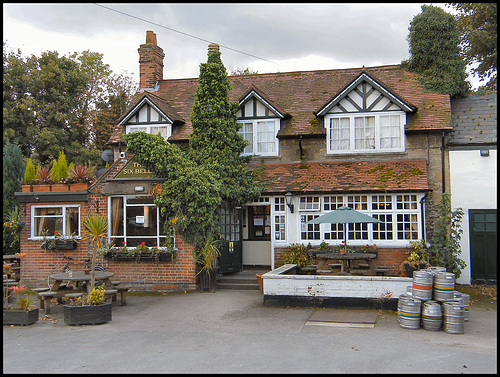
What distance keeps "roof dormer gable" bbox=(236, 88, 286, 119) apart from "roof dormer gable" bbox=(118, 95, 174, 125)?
2.51 metres

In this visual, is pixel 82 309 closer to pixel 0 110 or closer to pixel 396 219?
pixel 0 110

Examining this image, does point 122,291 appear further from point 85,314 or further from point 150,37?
point 150,37

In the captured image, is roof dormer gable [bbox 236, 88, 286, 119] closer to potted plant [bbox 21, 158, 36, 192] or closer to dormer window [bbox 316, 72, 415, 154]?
dormer window [bbox 316, 72, 415, 154]

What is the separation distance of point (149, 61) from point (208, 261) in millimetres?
9576

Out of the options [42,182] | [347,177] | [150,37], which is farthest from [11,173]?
[347,177]

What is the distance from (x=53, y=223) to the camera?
14992mm

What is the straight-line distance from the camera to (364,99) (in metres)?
15.7

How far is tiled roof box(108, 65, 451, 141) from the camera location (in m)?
15.8

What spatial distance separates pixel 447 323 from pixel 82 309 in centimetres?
727

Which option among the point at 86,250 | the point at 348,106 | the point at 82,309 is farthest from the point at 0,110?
the point at 348,106

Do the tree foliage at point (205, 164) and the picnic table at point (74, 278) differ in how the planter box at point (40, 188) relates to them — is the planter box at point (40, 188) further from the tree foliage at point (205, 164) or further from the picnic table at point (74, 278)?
the picnic table at point (74, 278)

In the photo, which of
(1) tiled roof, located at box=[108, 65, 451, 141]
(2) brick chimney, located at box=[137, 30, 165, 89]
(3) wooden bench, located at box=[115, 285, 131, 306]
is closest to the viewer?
(3) wooden bench, located at box=[115, 285, 131, 306]

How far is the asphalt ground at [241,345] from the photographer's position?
717cm

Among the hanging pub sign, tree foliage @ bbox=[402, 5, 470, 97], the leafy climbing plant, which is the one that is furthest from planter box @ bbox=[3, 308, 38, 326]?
tree foliage @ bbox=[402, 5, 470, 97]
